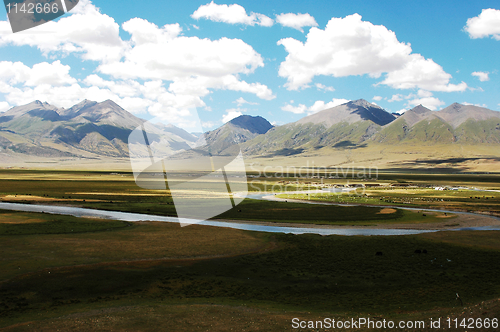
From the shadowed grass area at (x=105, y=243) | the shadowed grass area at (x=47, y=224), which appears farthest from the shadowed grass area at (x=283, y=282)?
the shadowed grass area at (x=47, y=224)

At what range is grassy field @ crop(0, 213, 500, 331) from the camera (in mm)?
19562

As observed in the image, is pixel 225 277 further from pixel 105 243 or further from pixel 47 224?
pixel 47 224

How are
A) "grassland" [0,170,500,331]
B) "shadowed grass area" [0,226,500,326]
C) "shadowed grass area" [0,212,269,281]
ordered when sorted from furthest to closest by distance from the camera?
"shadowed grass area" [0,212,269,281] → "shadowed grass area" [0,226,500,326] → "grassland" [0,170,500,331]

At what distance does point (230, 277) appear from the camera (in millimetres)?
27031

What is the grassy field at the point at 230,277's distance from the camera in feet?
64.2

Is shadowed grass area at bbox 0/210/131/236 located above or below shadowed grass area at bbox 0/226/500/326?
above

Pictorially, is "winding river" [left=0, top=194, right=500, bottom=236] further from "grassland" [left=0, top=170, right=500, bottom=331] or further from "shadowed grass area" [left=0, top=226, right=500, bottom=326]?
"shadowed grass area" [left=0, top=226, right=500, bottom=326]

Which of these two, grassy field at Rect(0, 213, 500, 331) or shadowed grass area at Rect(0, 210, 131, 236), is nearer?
grassy field at Rect(0, 213, 500, 331)

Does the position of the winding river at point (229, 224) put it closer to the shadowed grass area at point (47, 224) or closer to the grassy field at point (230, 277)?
the shadowed grass area at point (47, 224)

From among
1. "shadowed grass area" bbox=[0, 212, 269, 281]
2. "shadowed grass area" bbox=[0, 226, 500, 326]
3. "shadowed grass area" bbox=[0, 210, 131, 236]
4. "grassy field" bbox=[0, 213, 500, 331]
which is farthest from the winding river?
"shadowed grass area" bbox=[0, 226, 500, 326]

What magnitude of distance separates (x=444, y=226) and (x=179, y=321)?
48.6 m

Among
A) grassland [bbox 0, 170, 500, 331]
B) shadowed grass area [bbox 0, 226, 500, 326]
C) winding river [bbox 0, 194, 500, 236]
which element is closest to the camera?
grassland [bbox 0, 170, 500, 331]

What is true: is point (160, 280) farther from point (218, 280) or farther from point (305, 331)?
point (305, 331)

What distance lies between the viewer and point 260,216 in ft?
200
